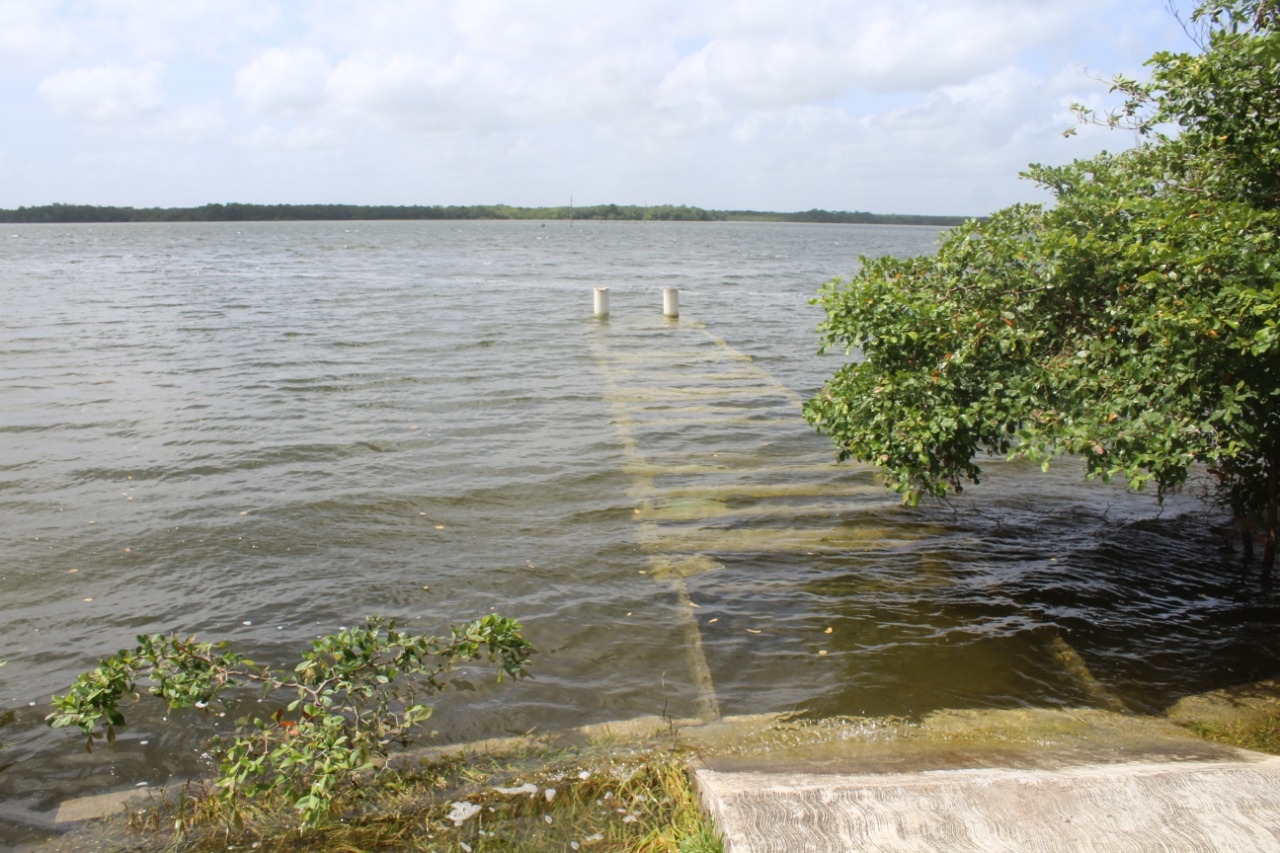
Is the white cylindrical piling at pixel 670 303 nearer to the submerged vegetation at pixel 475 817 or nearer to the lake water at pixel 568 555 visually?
the lake water at pixel 568 555

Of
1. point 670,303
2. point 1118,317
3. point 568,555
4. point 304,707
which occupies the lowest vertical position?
point 568,555

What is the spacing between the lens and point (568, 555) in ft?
29.2

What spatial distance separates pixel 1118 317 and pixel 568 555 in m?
5.13

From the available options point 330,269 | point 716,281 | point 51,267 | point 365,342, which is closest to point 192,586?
point 365,342

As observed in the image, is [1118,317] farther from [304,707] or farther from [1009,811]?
[304,707]

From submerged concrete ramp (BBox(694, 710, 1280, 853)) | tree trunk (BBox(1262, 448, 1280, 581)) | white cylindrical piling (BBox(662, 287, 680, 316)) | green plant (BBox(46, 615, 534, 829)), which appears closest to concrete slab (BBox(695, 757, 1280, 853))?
submerged concrete ramp (BBox(694, 710, 1280, 853))

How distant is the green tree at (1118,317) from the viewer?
17.6 feet

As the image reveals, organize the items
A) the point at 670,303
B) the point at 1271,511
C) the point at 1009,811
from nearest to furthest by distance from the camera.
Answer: the point at 1009,811 < the point at 1271,511 < the point at 670,303

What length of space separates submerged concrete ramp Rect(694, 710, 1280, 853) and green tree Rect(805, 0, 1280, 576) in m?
1.74

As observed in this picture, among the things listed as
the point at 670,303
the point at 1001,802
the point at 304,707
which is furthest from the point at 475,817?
the point at 670,303

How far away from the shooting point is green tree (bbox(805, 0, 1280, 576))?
5.37 meters

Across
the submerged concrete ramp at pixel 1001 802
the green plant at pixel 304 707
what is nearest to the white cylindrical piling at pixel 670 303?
the green plant at pixel 304 707

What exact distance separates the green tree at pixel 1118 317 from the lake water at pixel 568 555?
1.31 metres

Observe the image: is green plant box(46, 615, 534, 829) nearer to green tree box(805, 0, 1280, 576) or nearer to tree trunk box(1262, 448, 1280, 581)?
green tree box(805, 0, 1280, 576)
